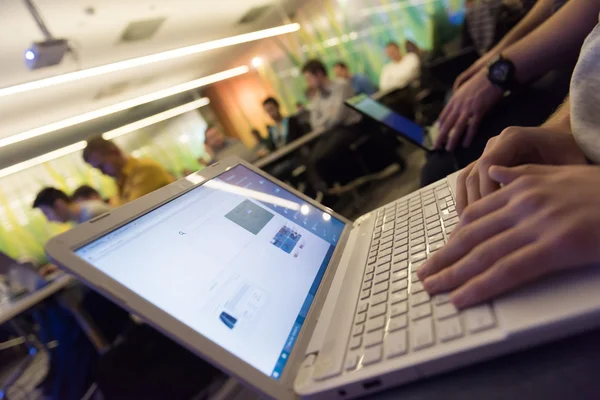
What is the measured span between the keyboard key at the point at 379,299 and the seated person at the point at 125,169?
2.00 meters

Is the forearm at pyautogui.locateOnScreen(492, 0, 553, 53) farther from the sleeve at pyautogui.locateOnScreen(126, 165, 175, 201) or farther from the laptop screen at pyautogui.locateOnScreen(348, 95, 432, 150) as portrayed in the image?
the sleeve at pyautogui.locateOnScreen(126, 165, 175, 201)

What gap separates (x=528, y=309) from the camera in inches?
11.9

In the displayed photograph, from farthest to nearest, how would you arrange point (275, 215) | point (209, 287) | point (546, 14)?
point (546, 14) → point (275, 215) → point (209, 287)

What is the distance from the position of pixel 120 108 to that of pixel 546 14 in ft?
20.6

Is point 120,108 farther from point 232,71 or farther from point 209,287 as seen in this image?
point 209,287

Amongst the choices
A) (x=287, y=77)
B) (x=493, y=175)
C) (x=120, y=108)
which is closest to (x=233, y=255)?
(x=493, y=175)

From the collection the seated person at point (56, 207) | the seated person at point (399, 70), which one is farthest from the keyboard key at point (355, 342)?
the seated person at point (399, 70)

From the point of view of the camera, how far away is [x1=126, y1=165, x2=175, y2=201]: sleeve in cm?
222

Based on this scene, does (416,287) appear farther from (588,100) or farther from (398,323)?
(588,100)

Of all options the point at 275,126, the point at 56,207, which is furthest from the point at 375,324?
the point at 275,126

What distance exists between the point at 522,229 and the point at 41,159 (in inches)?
279

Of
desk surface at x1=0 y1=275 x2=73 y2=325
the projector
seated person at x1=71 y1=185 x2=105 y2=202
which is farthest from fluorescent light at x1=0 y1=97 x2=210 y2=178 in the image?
desk surface at x1=0 y1=275 x2=73 y2=325

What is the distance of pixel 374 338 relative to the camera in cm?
38

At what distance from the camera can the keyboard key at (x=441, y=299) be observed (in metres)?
0.37
